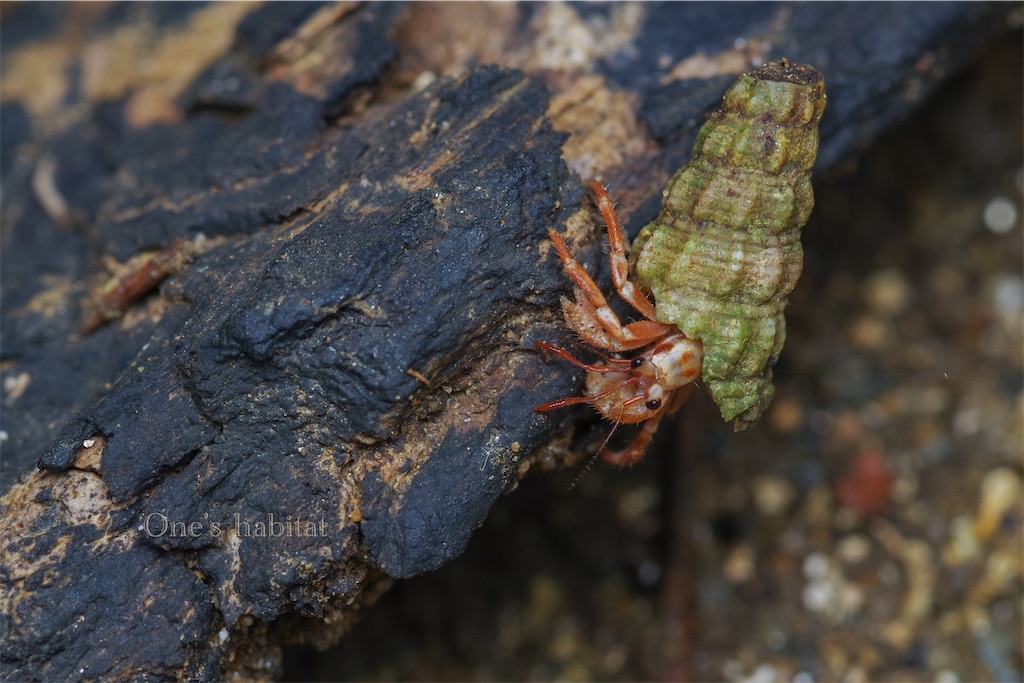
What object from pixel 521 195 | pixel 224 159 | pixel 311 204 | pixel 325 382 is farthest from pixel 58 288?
pixel 521 195

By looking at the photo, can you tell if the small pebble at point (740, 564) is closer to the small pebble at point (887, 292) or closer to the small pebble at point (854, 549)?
the small pebble at point (854, 549)

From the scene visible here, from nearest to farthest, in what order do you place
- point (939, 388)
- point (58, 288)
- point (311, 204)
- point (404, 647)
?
point (311, 204)
point (58, 288)
point (404, 647)
point (939, 388)

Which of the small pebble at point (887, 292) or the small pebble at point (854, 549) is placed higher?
Result: the small pebble at point (887, 292)

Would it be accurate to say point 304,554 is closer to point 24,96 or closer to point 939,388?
point 24,96

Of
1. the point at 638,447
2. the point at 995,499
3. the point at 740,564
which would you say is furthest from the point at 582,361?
the point at 995,499

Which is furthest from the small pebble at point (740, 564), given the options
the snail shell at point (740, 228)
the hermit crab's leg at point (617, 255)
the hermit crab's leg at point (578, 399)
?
the hermit crab's leg at point (617, 255)

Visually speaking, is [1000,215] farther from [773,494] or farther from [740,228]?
[740,228]

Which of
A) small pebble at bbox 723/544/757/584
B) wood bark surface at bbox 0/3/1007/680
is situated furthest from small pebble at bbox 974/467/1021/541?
wood bark surface at bbox 0/3/1007/680

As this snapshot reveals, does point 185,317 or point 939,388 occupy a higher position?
point 185,317
